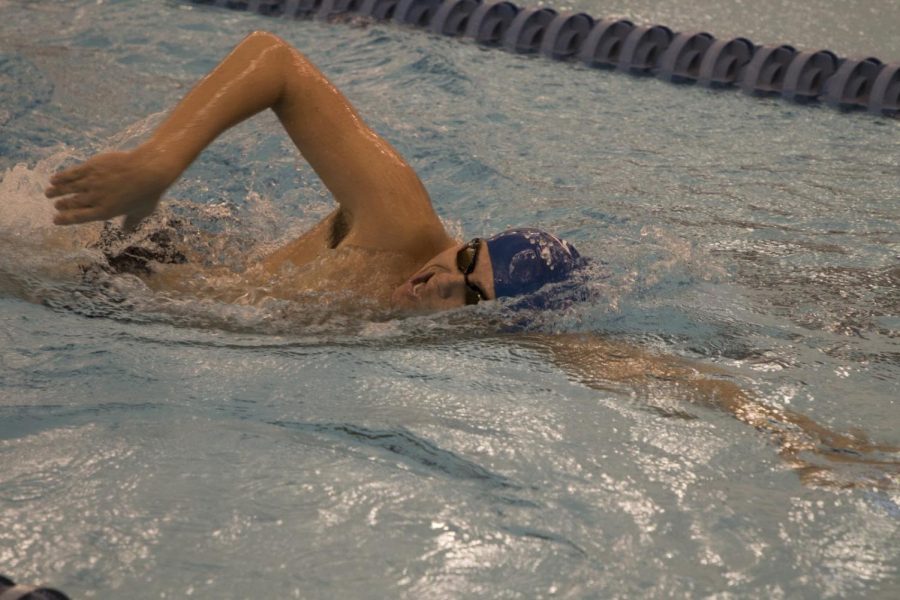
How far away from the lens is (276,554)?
1.66 meters

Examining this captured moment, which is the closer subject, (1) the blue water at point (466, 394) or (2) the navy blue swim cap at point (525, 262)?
(1) the blue water at point (466, 394)

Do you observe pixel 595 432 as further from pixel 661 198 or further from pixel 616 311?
pixel 661 198

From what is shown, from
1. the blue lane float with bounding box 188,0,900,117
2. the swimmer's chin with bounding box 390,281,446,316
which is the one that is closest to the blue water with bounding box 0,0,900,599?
the swimmer's chin with bounding box 390,281,446,316

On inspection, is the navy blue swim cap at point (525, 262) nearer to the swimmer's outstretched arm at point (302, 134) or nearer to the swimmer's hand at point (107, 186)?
the swimmer's outstretched arm at point (302, 134)

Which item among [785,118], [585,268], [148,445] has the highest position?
[785,118]

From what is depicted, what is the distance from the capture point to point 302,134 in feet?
8.62

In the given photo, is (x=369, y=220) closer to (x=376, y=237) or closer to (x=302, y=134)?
(x=376, y=237)

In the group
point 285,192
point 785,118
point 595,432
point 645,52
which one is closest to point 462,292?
point 595,432

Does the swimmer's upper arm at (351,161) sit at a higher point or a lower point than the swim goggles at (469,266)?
higher

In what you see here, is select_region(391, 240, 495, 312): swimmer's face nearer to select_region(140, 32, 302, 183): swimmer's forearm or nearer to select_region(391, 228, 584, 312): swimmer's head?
select_region(391, 228, 584, 312): swimmer's head

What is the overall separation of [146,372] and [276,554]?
700 millimetres

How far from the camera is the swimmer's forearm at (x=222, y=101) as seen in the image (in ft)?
7.45

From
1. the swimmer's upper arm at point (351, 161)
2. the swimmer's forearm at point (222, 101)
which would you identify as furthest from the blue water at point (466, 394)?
the swimmer's forearm at point (222, 101)

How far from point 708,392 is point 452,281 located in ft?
2.12
